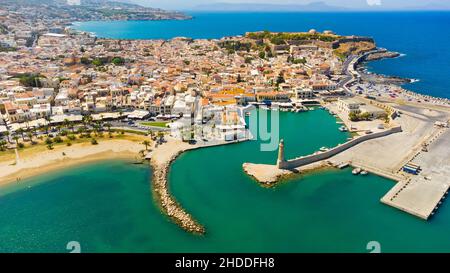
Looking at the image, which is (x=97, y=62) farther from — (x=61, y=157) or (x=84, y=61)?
(x=61, y=157)

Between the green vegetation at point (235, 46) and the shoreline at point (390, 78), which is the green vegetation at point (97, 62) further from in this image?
the shoreline at point (390, 78)

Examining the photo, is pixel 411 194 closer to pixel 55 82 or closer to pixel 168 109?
pixel 168 109

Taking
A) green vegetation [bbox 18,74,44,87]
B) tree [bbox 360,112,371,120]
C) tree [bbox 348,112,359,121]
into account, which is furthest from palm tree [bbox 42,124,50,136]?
tree [bbox 360,112,371,120]

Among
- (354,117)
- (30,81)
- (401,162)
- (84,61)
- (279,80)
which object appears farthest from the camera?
(84,61)

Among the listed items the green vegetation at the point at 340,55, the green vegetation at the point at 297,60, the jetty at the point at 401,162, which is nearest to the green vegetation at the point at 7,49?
the green vegetation at the point at 297,60

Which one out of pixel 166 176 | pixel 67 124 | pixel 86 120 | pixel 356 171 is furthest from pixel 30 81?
pixel 356 171

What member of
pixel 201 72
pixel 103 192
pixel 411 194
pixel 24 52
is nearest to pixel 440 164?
pixel 411 194
